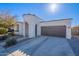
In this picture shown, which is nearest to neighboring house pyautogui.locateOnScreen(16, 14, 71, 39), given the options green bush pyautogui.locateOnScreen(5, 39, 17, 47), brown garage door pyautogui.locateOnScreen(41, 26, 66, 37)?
brown garage door pyautogui.locateOnScreen(41, 26, 66, 37)

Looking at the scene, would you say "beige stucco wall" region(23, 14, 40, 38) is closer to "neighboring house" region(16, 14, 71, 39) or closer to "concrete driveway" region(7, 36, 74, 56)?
Result: "neighboring house" region(16, 14, 71, 39)

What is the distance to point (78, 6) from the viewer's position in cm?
602

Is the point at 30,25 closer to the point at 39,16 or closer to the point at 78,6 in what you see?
the point at 39,16

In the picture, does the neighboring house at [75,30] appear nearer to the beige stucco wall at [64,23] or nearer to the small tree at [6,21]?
the beige stucco wall at [64,23]

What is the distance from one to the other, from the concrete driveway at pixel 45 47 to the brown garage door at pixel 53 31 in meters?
0.13

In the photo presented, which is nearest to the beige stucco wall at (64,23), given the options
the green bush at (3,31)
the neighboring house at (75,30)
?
the neighboring house at (75,30)

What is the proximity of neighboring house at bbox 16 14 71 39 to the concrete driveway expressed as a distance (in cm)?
16

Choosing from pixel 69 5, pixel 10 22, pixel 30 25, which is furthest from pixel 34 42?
pixel 69 5

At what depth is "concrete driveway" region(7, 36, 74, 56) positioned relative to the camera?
6176 millimetres

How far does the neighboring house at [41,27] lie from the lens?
6246mm

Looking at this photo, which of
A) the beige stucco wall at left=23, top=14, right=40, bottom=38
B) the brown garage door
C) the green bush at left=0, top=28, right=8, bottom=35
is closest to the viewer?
the green bush at left=0, top=28, right=8, bottom=35

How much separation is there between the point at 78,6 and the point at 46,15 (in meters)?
0.93

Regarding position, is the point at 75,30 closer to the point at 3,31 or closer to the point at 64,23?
the point at 64,23

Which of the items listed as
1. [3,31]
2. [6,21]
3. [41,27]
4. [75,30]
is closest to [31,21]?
[41,27]
